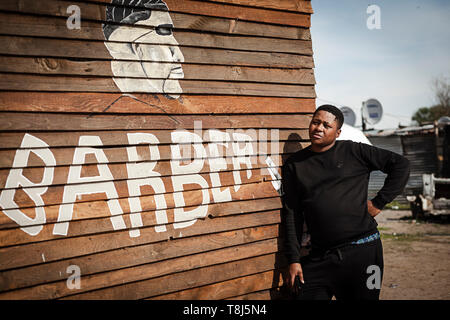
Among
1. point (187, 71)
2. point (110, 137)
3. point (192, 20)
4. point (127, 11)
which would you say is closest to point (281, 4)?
point (192, 20)

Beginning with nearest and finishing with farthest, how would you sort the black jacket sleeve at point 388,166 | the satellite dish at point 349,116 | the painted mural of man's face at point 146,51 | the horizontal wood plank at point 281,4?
the painted mural of man's face at point 146,51 → the black jacket sleeve at point 388,166 → the horizontal wood plank at point 281,4 → the satellite dish at point 349,116

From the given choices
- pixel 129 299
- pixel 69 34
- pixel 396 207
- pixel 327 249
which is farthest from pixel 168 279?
pixel 396 207

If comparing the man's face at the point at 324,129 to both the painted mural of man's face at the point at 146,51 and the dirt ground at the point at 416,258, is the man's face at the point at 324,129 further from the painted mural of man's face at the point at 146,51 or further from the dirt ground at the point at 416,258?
the dirt ground at the point at 416,258

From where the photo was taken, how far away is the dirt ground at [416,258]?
5.54m

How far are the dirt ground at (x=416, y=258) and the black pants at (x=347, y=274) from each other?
253 cm

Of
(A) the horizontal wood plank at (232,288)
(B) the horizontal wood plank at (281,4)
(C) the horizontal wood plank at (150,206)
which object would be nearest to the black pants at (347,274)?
(A) the horizontal wood plank at (232,288)

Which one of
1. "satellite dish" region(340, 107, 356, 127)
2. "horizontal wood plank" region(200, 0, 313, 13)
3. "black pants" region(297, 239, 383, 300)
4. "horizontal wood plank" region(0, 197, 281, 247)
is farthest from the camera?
"satellite dish" region(340, 107, 356, 127)

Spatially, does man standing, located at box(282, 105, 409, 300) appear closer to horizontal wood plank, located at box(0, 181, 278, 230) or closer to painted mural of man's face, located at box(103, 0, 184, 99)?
horizontal wood plank, located at box(0, 181, 278, 230)

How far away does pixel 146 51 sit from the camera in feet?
11.2

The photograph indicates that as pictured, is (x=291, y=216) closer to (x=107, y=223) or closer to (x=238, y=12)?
(x=107, y=223)

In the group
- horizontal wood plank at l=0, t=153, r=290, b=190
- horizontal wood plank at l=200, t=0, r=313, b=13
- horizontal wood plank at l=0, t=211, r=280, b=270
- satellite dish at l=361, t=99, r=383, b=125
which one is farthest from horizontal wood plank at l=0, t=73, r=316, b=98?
satellite dish at l=361, t=99, r=383, b=125

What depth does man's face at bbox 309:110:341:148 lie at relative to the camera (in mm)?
3402

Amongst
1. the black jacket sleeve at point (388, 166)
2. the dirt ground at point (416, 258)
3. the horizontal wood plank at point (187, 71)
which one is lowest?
the dirt ground at point (416, 258)
